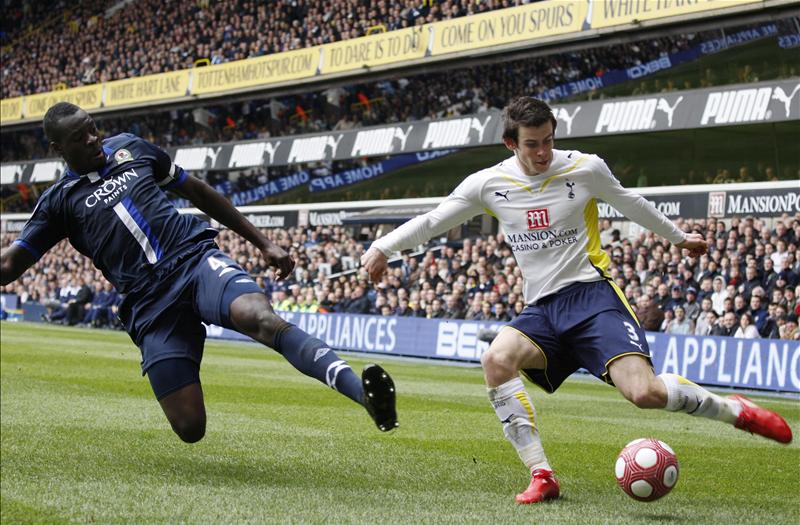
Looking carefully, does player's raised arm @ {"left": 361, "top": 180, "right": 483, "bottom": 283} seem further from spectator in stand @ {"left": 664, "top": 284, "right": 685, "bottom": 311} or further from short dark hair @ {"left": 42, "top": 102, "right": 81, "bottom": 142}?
spectator in stand @ {"left": 664, "top": 284, "right": 685, "bottom": 311}

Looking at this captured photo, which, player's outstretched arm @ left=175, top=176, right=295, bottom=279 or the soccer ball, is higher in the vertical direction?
player's outstretched arm @ left=175, top=176, right=295, bottom=279

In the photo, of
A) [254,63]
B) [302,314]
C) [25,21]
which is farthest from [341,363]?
[25,21]

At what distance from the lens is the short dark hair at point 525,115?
6.06 metres

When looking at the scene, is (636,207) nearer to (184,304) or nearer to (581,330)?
(581,330)

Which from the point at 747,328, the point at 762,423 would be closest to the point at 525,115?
the point at 762,423

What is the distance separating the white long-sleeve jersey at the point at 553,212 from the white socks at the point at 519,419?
62 centimetres

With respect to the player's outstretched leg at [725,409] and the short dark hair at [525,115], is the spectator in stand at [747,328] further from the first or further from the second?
the short dark hair at [525,115]

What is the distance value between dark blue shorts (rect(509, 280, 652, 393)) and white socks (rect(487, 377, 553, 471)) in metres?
0.16

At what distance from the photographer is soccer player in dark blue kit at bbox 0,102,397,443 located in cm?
593

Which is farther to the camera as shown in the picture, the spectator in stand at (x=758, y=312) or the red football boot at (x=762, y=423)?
the spectator in stand at (x=758, y=312)

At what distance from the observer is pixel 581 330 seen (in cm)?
628

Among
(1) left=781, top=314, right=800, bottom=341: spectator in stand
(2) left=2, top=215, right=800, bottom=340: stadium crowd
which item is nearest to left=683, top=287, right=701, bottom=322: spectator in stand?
(2) left=2, top=215, right=800, bottom=340: stadium crowd

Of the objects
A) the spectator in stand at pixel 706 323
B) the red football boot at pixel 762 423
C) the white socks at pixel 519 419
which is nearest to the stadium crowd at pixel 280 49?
the spectator in stand at pixel 706 323

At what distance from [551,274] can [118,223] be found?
2.70 meters
